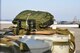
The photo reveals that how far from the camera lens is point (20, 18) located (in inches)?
356

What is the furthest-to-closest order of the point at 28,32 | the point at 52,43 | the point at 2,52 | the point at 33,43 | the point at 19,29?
the point at 19,29, the point at 28,32, the point at 52,43, the point at 33,43, the point at 2,52

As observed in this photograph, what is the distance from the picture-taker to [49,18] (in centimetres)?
904

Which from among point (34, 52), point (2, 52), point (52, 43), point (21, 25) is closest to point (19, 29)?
point (21, 25)

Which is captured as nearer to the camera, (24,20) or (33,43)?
(33,43)

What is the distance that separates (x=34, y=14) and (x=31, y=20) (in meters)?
0.74

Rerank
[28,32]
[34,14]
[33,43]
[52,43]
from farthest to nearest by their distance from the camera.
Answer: [34,14], [28,32], [52,43], [33,43]

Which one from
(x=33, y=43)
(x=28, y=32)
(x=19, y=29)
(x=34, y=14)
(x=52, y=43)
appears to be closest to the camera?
(x=33, y=43)

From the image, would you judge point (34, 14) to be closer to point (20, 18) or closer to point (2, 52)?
point (20, 18)

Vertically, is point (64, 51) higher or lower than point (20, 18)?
lower

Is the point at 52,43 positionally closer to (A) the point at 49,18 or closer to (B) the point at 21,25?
(B) the point at 21,25

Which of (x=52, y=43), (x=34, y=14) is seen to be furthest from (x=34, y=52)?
(x=34, y=14)

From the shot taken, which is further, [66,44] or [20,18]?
[20,18]

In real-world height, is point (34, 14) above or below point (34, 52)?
above

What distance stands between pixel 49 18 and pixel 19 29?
4.09ft
